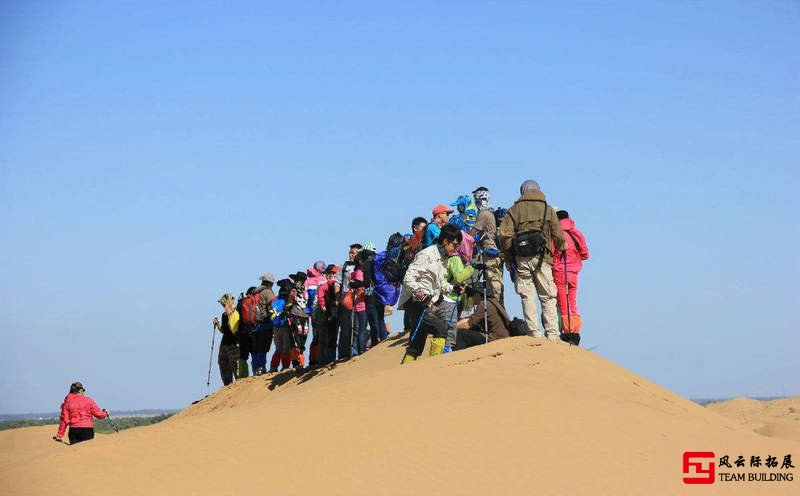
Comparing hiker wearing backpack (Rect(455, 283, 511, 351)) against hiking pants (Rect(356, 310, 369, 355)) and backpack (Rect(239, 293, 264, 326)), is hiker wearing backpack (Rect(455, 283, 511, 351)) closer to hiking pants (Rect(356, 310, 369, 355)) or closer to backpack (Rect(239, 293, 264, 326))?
hiking pants (Rect(356, 310, 369, 355))

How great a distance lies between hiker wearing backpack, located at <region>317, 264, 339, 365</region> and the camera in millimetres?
18188

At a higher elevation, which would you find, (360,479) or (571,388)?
(571,388)

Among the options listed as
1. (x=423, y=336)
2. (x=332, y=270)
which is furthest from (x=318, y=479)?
(x=332, y=270)

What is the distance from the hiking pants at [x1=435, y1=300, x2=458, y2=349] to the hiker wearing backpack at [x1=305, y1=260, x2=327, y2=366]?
6.21m

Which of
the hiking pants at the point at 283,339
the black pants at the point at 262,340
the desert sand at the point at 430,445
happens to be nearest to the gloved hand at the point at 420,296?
the desert sand at the point at 430,445

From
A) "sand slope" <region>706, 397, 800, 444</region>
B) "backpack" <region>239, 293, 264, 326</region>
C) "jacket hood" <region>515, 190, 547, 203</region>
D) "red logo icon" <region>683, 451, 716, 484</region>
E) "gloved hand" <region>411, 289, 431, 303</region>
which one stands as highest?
"jacket hood" <region>515, 190, 547, 203</region>

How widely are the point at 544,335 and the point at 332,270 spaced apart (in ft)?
20.0

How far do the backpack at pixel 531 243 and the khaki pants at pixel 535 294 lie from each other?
0.49 feet

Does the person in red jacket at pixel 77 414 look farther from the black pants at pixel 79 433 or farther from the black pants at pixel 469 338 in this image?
the black pants at pixel 469 338

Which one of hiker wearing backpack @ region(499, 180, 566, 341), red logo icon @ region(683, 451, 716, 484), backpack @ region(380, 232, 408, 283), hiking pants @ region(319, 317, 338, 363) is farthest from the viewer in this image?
hiking pants @ region(319, 317, 338, 363)

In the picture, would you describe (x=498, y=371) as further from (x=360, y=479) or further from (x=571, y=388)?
(x=360, y=479)

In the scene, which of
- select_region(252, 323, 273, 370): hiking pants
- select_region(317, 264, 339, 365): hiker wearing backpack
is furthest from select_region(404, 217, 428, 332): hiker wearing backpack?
select_region(252, 323, 273, 370): hiking pants

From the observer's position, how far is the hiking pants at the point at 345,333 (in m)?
17.5

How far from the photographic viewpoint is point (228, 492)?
796cm
